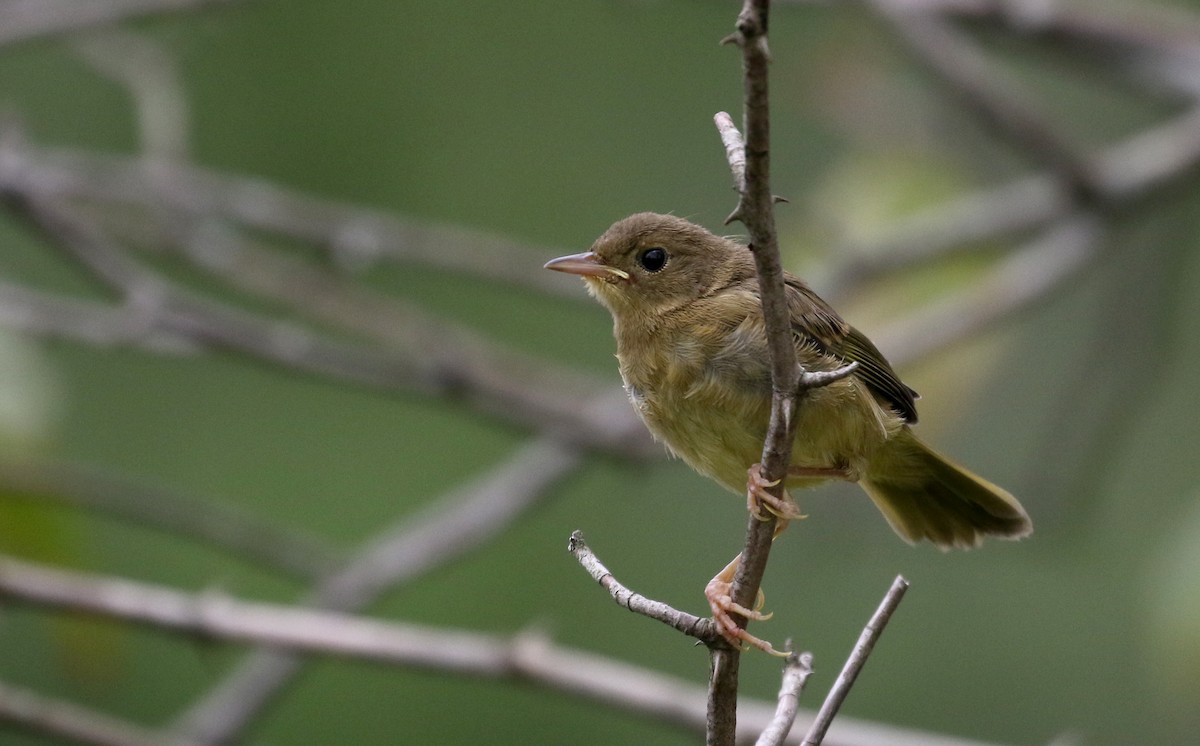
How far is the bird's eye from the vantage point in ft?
11.9

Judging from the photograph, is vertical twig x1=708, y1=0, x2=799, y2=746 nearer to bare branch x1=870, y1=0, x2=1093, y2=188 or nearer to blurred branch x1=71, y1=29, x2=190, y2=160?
bare branch x1=870, y1=0, x2=1093, y2=188

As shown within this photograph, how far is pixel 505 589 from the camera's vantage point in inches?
311

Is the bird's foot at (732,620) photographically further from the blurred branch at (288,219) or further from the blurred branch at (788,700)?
the blurred branch at (288,219)

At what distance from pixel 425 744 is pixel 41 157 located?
164 inches

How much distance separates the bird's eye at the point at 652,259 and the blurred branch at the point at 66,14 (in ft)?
6.75

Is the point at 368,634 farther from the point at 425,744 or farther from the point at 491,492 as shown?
the point at 425,744

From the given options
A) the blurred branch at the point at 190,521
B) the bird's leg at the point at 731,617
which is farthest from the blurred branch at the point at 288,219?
the bird's leg at the point at 731,617

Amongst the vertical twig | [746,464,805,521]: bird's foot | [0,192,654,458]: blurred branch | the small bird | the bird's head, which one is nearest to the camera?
the vertical twig

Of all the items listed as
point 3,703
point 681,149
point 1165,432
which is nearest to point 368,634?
point 3,703

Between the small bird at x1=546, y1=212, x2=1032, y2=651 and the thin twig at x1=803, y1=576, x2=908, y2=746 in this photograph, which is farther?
the small bird at x1=546, y1=212, x2=1032, y2=651

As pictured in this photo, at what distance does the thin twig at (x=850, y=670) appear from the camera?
2.08 metres

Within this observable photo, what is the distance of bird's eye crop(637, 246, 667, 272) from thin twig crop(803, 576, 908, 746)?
155 centimetres

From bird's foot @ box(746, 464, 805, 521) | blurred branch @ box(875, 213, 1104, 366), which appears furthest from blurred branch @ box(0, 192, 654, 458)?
bird's foot @ box(746, 464, 805, 521)

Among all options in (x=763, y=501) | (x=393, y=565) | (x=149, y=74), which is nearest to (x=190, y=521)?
(x=393, y=565)
